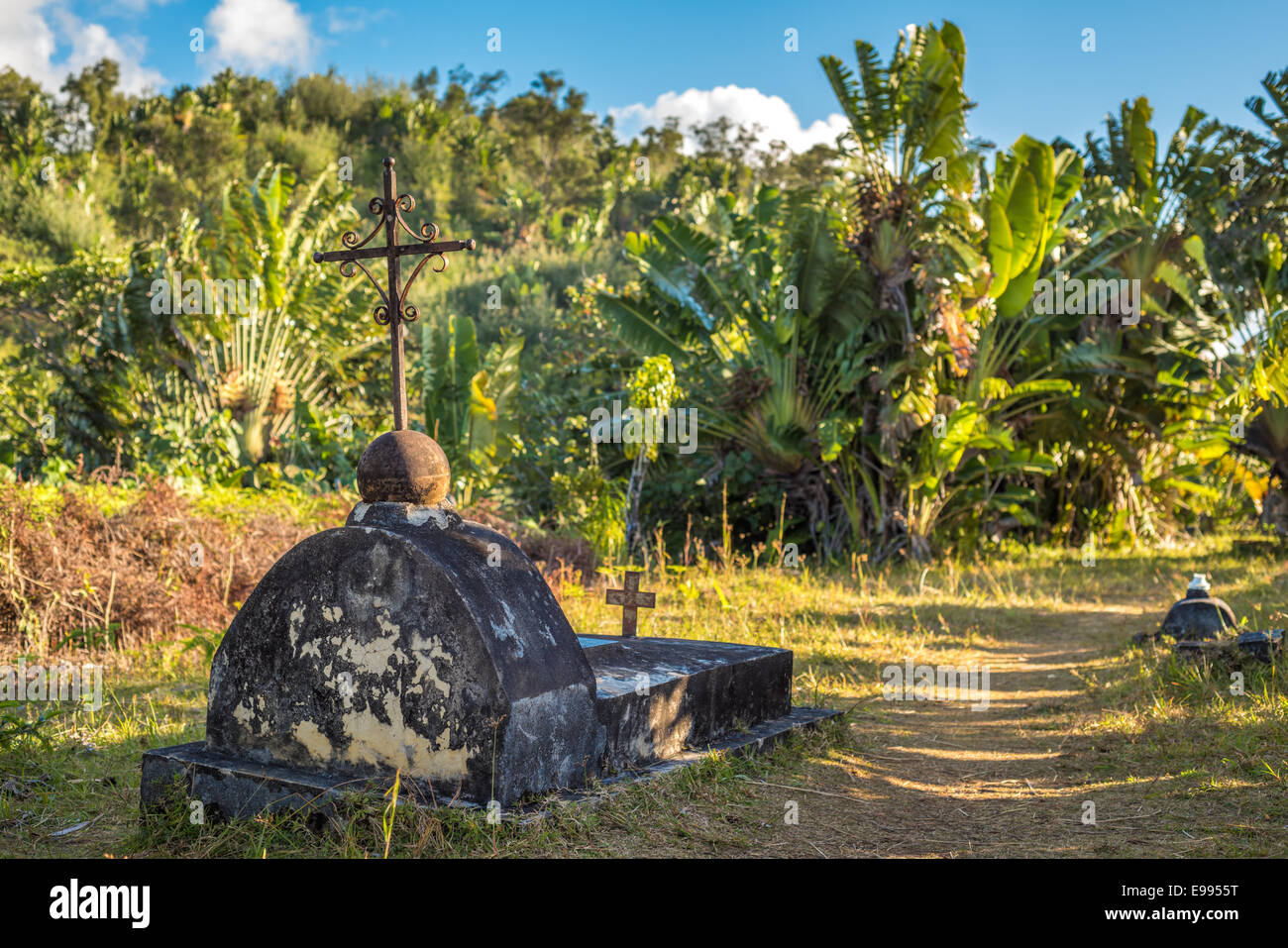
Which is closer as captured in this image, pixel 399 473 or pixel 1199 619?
pixel 399 473

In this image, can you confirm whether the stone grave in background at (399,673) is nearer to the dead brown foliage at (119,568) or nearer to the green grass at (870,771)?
the green grass at (870,771)

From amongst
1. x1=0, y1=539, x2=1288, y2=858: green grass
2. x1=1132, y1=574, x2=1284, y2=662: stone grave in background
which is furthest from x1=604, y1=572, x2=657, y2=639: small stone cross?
x1=1132, y1=574, x2=1284, y2=662: stone grave in background

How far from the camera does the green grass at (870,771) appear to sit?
146 inches

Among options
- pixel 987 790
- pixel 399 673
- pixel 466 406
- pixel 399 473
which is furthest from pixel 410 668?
pixel 466 406

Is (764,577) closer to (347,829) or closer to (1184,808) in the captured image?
(1184,808)

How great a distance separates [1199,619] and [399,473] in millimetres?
5641

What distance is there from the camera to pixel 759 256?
1216 cm

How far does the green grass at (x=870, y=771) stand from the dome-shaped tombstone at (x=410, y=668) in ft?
0.68

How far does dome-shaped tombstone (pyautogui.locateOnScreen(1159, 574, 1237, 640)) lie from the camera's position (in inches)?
277

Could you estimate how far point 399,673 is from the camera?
3736 mm

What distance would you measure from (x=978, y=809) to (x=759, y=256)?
8.50m

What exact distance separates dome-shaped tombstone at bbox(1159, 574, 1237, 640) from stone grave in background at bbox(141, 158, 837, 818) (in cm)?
454

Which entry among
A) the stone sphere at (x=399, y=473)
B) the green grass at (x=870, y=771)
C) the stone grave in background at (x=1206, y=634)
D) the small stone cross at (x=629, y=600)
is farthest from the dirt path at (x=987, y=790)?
the stone sphere at (x=399, y=473)

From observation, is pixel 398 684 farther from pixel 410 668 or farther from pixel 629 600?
pixel 629 600
